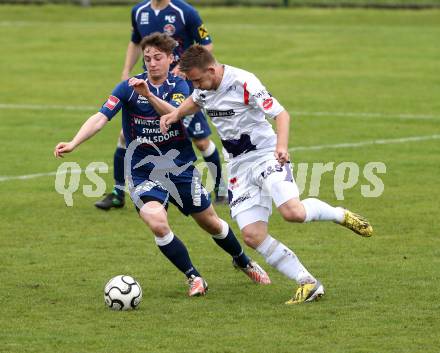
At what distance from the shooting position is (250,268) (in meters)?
10.6

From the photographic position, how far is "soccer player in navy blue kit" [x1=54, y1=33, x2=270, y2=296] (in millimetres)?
10062

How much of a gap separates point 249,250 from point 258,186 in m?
2.19

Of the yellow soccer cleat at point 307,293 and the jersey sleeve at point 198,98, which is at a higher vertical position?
the jersey sleeve at point 198,98

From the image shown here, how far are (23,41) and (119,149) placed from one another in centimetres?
1982

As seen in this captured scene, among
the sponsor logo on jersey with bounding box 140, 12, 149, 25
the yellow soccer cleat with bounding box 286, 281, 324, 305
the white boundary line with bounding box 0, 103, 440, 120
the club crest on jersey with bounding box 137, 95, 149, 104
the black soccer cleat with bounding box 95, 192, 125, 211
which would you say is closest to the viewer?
the yellow soccer cleat with bounding box 286, 281, 324, 305

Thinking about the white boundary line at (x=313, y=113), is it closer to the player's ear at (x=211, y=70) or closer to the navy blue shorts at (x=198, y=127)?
the navy blue shorts at (x=198, y=127)

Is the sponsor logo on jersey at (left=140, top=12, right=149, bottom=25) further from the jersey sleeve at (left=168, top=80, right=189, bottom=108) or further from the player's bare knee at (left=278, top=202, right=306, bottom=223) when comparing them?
the player's bare knee at (left=278, top=202, right=306, bottom=223)

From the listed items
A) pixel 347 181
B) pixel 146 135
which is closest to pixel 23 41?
pixel 347 181

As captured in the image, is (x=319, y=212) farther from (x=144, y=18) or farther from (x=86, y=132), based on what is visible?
(x=144, y=18)

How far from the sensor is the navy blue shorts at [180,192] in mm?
10257

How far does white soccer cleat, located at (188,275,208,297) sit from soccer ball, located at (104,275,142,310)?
61 centimetres

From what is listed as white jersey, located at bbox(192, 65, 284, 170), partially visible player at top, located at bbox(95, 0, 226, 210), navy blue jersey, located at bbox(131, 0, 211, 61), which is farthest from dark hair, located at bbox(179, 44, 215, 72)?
navy blue jersey, located at bbox(131, 0, 211, 61)

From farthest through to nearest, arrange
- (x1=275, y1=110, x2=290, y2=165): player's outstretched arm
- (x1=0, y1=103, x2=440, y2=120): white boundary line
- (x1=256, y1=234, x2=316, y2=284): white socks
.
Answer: (x1=0, y1=103, x2=440, y2=120): white boundary line
(x1=256, y1=234, x2=316, y2=284): white socks
(x1=275, y1=110, x2=290, y2=165): player's outstretched arm

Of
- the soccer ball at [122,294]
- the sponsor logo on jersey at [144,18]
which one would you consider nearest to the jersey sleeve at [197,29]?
the sponsor logo on jersey at [144,18]
